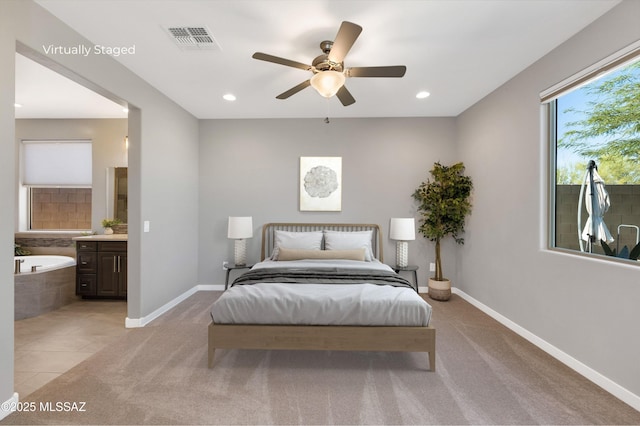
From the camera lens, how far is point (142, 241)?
10.7 ft

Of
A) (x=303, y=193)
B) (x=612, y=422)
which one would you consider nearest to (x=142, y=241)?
(x=303, y=193)

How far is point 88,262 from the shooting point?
13.5 feet

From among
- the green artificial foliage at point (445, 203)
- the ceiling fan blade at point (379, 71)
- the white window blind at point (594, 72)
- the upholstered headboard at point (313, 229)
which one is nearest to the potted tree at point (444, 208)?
the green artificial foliage at point (445, 203)

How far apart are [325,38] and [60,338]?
4.08 m

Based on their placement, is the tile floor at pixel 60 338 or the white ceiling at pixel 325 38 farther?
the tile floor at pixel 60 338

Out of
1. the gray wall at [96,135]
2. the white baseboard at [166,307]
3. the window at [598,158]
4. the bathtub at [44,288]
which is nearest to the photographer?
the window at [598,158]

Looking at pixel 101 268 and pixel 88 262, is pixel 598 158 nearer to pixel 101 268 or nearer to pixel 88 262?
pixel 101 268

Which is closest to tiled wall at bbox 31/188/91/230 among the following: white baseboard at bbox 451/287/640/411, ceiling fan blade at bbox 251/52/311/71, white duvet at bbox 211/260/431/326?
white duvet at bbox 211/260/431/326

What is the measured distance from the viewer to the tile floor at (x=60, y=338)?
231cm

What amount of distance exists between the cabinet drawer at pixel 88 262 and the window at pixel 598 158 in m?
5.86

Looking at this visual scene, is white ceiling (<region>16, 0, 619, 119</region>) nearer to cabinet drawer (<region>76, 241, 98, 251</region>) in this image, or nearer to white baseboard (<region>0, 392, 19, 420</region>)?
cabinet drawer (<region>76, 241, 98, 251</region>)

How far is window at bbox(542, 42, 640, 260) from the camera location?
2064 millimetres

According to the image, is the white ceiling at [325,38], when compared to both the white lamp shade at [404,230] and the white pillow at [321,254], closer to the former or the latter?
the white lamp shade at [404,230]

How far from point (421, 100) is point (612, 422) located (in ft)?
11.8
